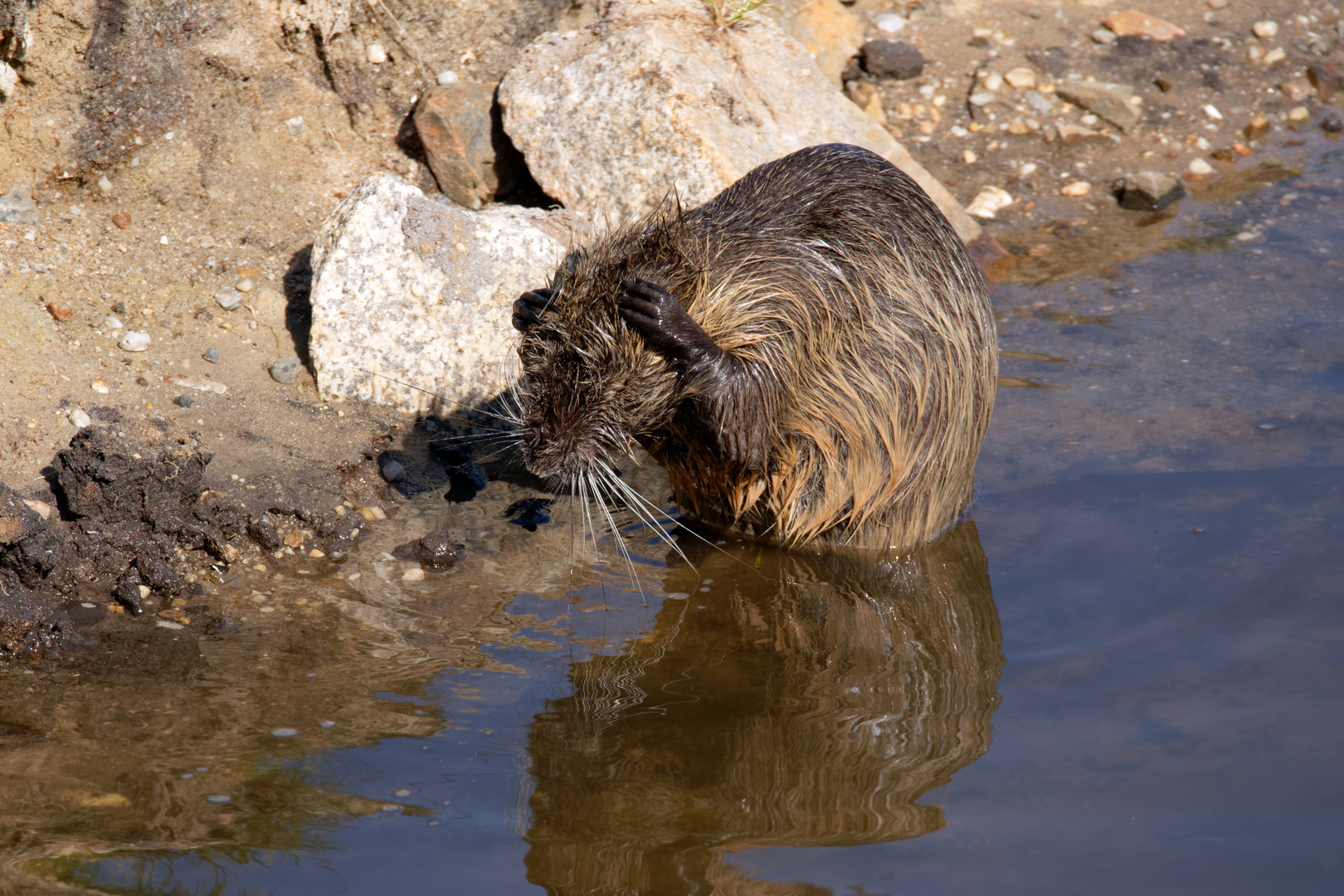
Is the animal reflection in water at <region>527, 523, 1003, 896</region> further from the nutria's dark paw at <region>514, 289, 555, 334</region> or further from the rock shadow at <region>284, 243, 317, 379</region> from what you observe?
the rock shadow at <region>284, 243, 317, 379</region>

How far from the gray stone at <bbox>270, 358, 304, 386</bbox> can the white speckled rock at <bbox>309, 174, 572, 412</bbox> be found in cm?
11

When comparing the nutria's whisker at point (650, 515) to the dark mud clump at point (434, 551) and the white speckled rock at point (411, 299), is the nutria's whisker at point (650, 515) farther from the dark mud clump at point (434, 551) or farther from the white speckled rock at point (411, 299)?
the white speckled rock at point (411, 299)

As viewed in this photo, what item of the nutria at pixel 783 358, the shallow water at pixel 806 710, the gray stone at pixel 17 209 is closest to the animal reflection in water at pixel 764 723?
the shallow water at pixel 806 710

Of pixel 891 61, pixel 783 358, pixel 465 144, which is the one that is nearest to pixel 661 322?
pixel 783 358

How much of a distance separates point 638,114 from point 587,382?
2470mm

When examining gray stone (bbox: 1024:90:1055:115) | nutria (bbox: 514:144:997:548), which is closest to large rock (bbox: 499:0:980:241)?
nutria (bbox: 514:144:997:548)

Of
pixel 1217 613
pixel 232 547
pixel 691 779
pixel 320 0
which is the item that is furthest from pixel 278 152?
pixel 1217 613

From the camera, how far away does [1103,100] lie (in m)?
7.11

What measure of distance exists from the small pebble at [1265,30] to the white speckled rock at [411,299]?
565 cm

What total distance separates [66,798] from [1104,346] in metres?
4.56

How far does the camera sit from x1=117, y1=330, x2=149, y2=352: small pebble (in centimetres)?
443

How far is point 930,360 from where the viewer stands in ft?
12.9

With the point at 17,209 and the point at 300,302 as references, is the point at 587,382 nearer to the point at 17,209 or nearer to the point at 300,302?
the point at 300,302

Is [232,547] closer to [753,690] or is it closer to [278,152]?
[753,690]
